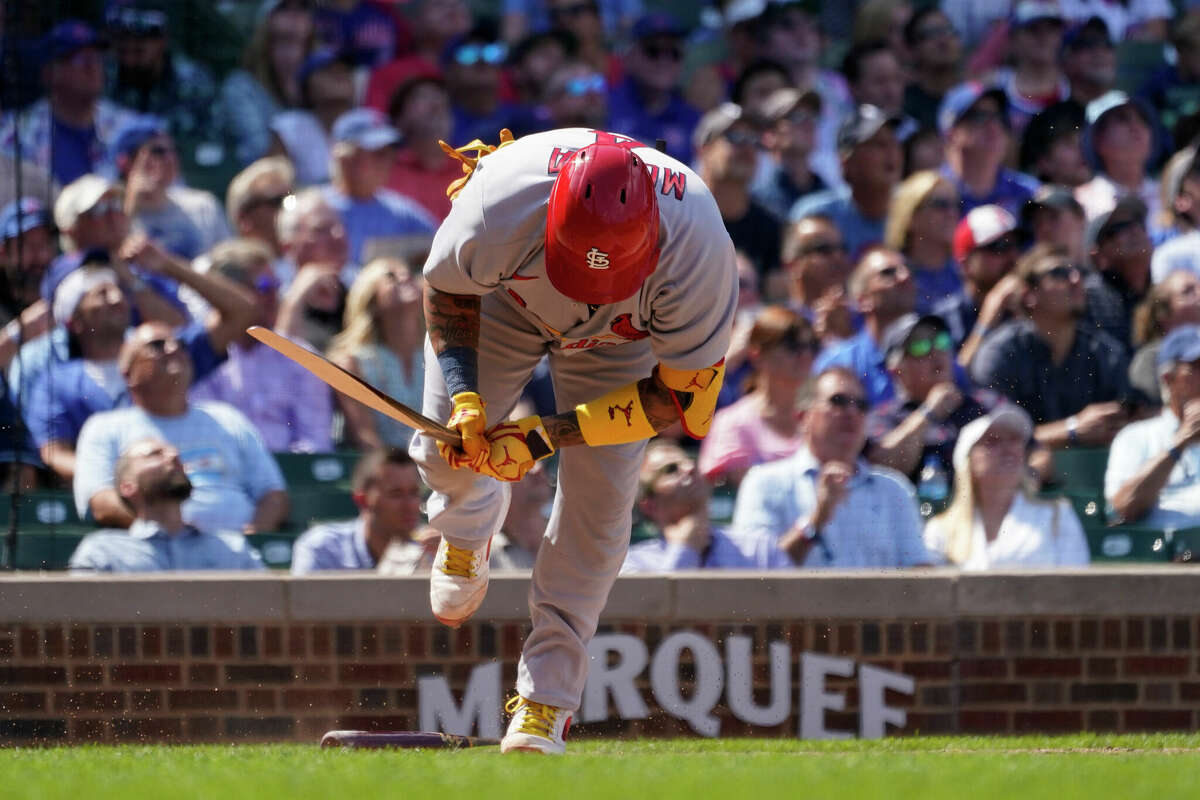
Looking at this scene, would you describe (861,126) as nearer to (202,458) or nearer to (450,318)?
(202,458)

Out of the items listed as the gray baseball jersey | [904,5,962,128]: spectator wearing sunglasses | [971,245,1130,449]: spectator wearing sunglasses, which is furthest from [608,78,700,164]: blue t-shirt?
the gray baseball jersey

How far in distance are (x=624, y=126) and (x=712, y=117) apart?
0.82 m

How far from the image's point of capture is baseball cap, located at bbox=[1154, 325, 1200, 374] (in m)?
7.08

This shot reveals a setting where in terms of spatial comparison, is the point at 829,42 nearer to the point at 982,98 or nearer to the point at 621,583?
the point at 982,98

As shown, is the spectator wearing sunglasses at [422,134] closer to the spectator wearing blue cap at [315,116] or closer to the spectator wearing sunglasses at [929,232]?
the spectator wearing blue cap at [315,116]

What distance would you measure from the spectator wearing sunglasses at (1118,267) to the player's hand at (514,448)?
3476mm

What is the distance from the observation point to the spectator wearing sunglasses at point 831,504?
6574mm

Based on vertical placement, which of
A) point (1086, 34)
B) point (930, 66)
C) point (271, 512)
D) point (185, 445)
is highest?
point (1086, 34)

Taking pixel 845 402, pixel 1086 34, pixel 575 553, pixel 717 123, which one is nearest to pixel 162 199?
pixel 717 123

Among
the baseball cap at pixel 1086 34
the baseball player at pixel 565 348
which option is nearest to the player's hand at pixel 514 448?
the baseball player at pixel 565 348

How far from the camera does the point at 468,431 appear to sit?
4.67m

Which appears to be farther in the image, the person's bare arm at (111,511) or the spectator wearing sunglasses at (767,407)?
the spectator wearing sunglasses at (767,407)

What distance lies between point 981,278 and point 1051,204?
56cm

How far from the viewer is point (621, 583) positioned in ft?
20.5
